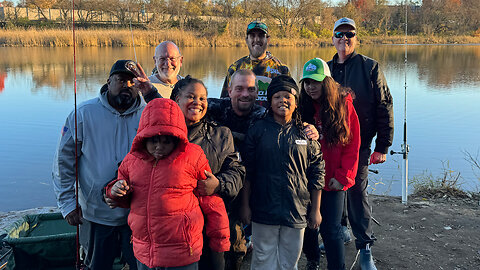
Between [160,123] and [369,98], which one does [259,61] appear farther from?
[160,123]

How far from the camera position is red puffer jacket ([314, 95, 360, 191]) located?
298 cm

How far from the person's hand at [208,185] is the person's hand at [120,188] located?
39 cm

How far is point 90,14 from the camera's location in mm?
31641

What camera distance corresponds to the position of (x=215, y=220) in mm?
2369

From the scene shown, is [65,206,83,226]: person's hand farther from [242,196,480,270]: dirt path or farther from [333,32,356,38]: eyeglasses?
[333,32,356,38]: eyeglasses

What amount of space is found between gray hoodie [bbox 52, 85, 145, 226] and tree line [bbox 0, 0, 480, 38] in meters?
24.8

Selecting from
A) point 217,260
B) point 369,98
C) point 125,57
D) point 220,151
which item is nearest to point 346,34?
point 369,98

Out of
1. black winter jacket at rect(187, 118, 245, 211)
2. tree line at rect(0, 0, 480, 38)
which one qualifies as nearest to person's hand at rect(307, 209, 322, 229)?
black winter jacket at rect(187, 118, 245, 211)

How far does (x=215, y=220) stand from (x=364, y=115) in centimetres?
170

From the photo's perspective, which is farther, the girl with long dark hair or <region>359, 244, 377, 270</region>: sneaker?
<region>359, 244, 377, 270</region>: sneaker

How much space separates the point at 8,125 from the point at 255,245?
8.62 meters

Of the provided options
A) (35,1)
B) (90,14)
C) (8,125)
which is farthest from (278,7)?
(8,125)

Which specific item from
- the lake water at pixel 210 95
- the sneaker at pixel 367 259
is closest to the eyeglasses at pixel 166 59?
the sneaker at pixel 367 259

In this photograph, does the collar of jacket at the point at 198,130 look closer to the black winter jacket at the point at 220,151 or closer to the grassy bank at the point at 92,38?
the black winter jacket at the point at 220,151
